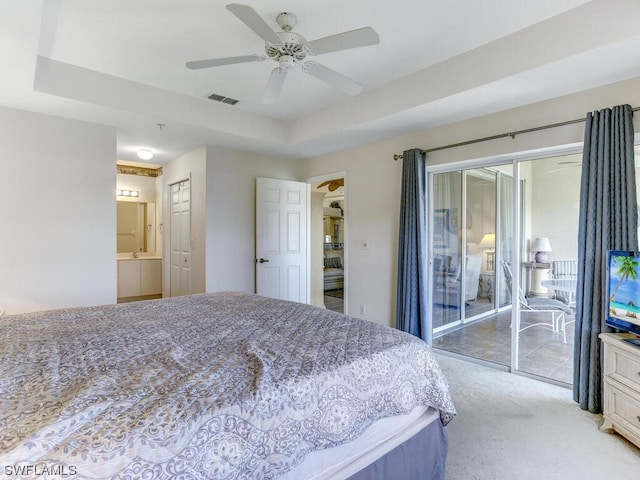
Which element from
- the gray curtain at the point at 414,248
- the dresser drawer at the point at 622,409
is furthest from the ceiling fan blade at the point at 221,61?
the dresser drawer at the point at 622,409

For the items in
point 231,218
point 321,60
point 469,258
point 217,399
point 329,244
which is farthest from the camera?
point 329,244

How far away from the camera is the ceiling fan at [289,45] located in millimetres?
1870

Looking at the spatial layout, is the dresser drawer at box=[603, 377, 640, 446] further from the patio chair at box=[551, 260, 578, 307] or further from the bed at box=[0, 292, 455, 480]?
the bed at box=[0, 292, 455, 480]

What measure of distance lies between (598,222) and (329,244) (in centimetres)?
704

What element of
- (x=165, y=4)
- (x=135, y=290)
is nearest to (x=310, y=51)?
(x=165, y=4)

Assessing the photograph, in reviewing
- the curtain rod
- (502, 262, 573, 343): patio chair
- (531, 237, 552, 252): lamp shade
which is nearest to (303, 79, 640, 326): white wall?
the curtain rod

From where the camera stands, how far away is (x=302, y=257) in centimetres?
513

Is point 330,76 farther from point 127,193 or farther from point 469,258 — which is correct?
point 127,193

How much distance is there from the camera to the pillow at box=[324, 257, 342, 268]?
859 cm

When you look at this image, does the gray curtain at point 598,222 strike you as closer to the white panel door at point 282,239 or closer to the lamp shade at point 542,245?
the lamp shade at point 542,245

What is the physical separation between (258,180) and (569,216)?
3530 millimetres

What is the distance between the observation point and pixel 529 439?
2.14 m

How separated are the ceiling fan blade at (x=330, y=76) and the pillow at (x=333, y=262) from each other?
20.4 feet

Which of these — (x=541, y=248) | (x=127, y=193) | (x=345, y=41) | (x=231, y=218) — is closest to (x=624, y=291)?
(x=541, y=248)
